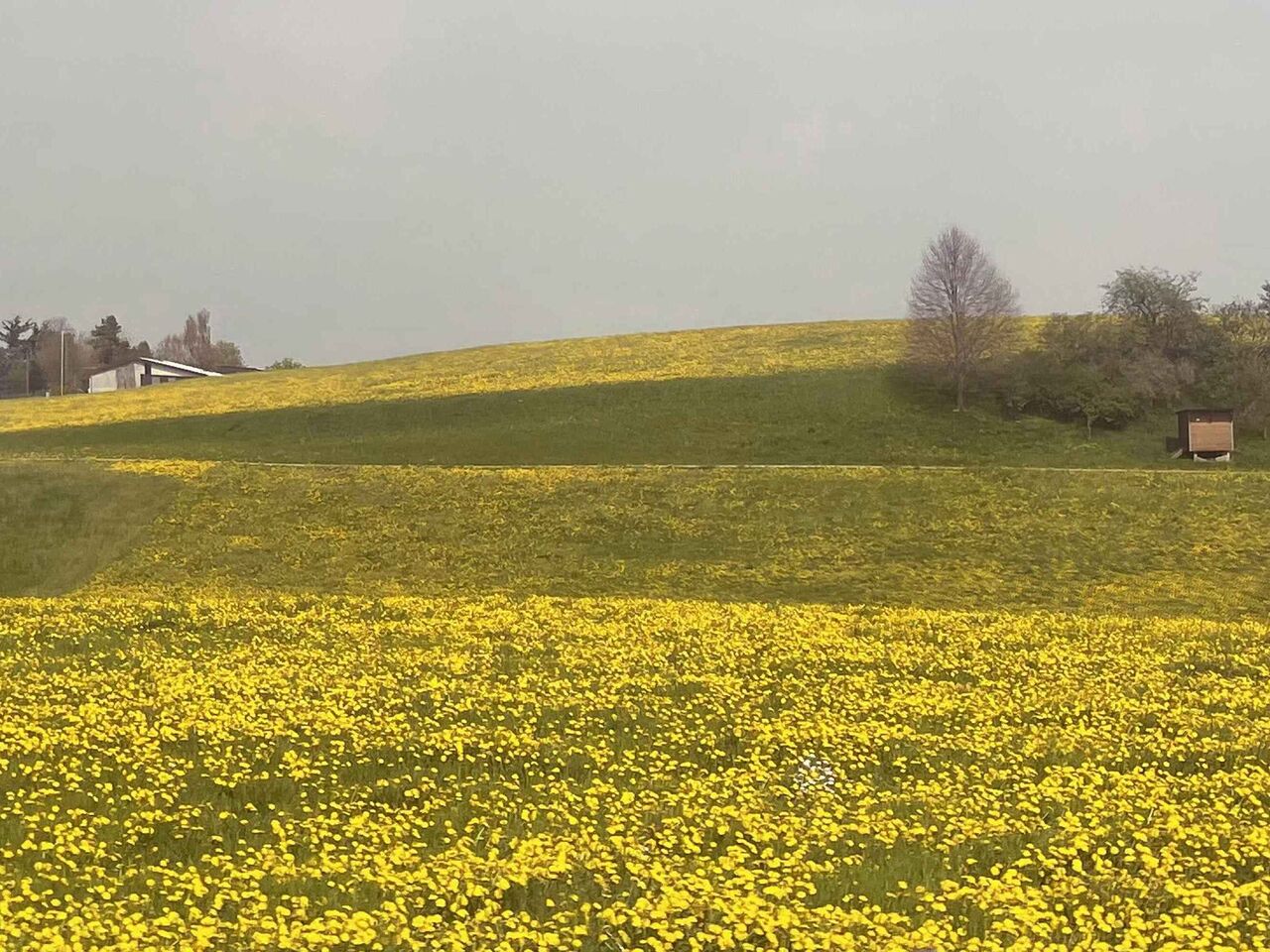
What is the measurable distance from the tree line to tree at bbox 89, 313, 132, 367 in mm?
126297

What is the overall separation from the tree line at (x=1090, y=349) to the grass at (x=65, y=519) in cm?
4670

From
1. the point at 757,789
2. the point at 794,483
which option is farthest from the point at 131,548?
the point at 757,789

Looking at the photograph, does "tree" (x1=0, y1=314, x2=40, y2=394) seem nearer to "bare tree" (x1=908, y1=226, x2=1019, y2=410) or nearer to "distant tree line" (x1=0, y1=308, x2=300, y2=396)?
"distant tree line" (x1=0, y1=308, x2=300, y2=396)

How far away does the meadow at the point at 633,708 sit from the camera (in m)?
8.21

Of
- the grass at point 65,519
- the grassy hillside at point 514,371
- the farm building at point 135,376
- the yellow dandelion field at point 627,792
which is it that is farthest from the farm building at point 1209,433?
the farm building at point 135,376

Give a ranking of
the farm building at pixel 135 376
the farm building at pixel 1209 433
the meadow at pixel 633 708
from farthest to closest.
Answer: the farm building at pixel 135 376, the farm building at pixel 1209 433, the meadow at pixel 633 708

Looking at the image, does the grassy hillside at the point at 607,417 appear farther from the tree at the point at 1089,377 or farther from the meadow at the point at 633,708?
the meadow at the point at 633,708

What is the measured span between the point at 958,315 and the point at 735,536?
4014 centimetres

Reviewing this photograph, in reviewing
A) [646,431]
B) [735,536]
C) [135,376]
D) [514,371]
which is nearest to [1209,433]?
[646,431]

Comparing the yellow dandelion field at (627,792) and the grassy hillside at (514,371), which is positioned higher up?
the grassy hillside at (514,371)

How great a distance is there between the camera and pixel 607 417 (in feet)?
213

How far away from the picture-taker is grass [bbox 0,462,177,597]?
32656mm

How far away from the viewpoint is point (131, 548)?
3484cm

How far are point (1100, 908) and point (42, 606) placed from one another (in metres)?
22.9
